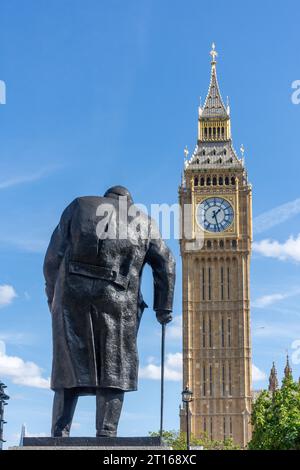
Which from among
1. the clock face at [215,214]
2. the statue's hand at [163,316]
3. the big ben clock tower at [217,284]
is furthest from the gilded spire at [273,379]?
the statue's hand at [163,316]

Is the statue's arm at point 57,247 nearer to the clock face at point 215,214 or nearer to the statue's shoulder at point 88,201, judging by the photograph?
the statue's shoulder at point 88,201

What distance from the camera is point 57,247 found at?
13703mm

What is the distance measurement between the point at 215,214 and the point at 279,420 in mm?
43797

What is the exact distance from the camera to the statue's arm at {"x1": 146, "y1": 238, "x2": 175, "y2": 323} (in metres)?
14.2

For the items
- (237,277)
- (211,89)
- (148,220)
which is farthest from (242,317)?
(148,220)

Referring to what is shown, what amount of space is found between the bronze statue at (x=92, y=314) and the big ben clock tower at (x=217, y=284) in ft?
255

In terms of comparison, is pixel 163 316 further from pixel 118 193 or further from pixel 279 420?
pixel 279 420

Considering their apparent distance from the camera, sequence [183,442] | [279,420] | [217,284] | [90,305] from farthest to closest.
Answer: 1. [217,284]
2. [183,442]
3. [279,420]
4. [90,305]

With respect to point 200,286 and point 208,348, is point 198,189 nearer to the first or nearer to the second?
point 200,286

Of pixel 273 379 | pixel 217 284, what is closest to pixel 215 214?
pixel 217 284

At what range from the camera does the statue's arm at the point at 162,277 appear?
558 inches
